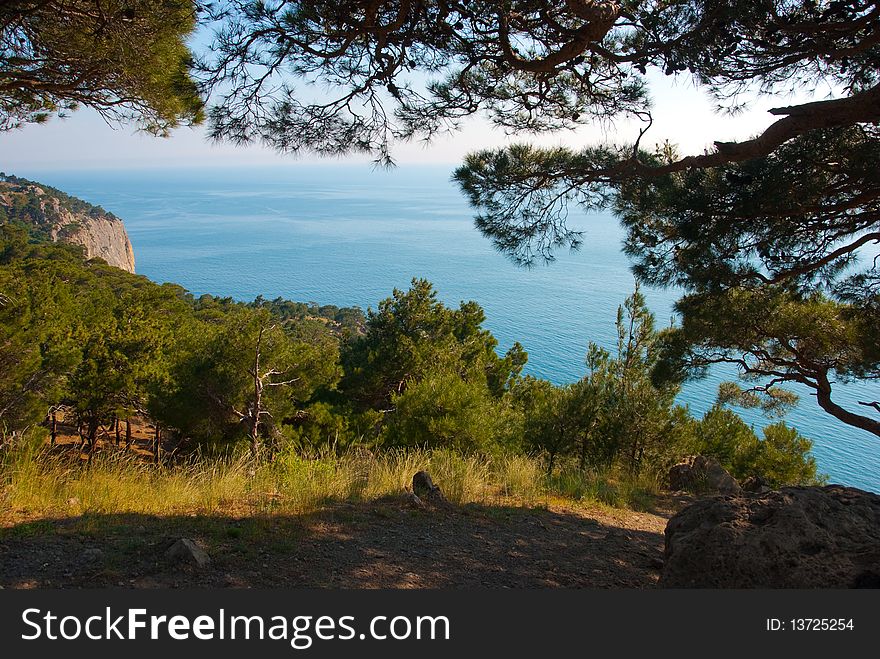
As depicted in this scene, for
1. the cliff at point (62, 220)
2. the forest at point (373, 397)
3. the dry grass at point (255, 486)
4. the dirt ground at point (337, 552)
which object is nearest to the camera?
the dirt ground at point (337, 552)

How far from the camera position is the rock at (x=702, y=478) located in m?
6.95

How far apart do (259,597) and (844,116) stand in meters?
4.18

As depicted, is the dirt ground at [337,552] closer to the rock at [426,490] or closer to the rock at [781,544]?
the rock at [426,490]

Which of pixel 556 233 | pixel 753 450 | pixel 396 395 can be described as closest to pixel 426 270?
pixel 396 395

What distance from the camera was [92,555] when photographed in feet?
8.79

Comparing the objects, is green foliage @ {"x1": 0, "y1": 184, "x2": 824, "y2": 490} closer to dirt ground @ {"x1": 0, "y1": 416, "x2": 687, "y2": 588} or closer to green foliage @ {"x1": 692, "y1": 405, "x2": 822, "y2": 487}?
green foliage @ {"x1": 692, "y1": 405, "x2": 822, "y2": 487}

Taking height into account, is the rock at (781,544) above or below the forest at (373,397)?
above

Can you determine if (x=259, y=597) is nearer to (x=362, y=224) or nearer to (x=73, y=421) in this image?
(x=73, y=421)

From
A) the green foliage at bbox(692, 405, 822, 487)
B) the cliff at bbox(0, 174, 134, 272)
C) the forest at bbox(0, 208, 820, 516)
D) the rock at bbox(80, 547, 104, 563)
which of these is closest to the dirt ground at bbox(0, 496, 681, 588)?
the rock at bbox(80, 547, 104, 563)

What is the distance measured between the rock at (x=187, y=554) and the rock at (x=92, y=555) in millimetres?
330

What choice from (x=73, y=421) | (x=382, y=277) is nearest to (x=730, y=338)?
(x=73, y=421)

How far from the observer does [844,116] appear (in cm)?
341

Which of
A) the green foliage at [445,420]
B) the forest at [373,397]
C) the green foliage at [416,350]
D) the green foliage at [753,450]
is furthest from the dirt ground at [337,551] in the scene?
the green foliage at [416,350]

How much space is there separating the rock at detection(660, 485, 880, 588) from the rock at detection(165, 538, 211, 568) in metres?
2.13
